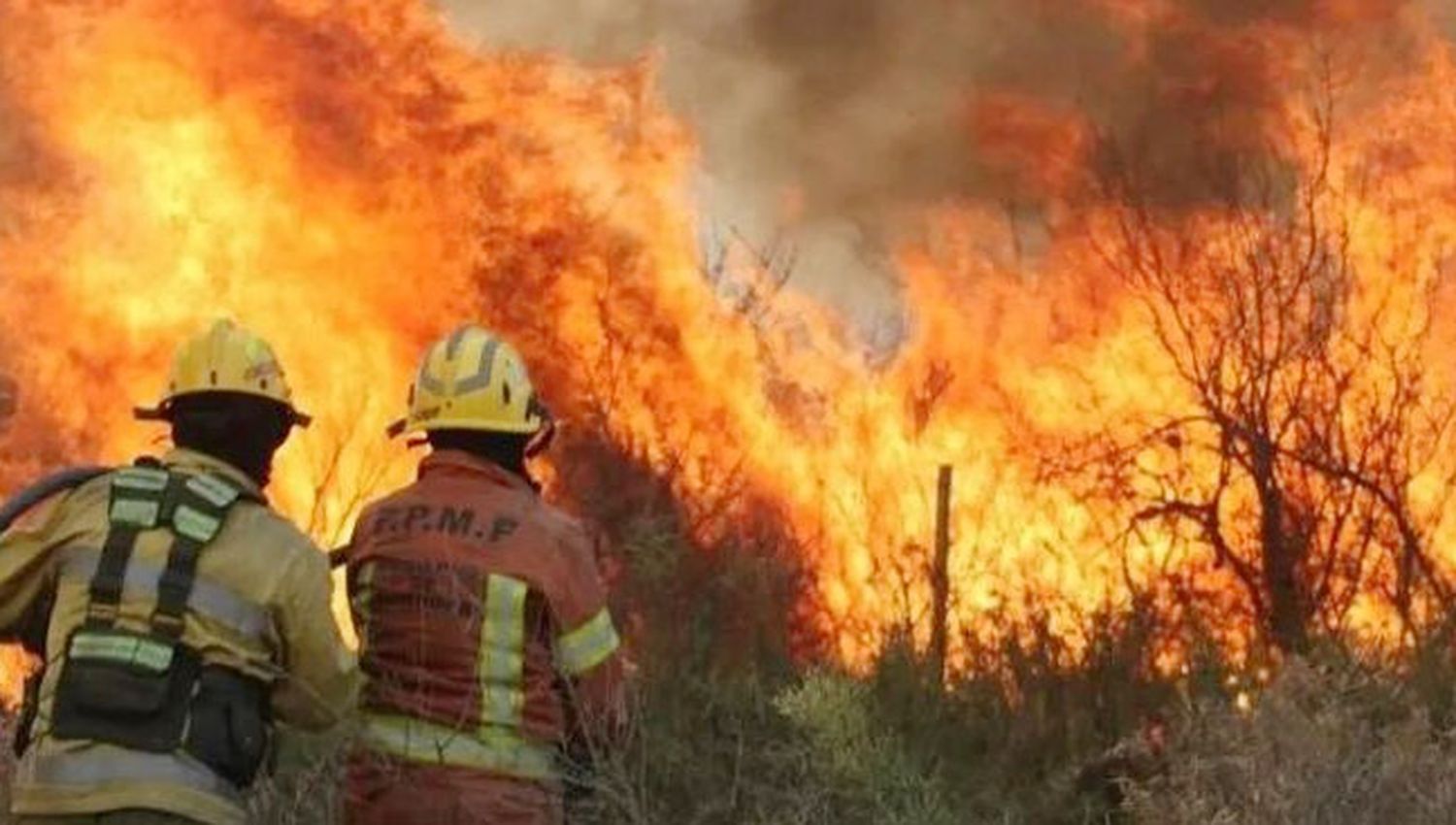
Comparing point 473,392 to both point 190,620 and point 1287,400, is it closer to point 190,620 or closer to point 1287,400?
point 190,620

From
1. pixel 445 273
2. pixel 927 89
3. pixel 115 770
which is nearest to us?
pixel 115 770

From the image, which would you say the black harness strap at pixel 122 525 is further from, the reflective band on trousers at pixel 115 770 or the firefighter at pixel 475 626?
the firefighter at pixel 475 626

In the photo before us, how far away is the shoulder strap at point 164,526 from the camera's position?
421 centimetres

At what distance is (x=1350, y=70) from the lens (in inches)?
450

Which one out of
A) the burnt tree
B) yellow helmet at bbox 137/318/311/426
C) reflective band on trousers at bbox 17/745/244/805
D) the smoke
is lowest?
reflective band on trousers at bbox 17/745/244/805

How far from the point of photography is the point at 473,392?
15.3 ft

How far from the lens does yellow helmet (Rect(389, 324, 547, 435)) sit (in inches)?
183

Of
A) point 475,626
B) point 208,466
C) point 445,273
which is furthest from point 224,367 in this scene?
point 445,273

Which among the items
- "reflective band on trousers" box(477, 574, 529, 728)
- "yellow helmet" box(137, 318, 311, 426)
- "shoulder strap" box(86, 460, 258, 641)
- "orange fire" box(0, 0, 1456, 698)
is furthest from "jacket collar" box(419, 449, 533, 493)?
"orange fire" box(0, 0, 1456, 698)

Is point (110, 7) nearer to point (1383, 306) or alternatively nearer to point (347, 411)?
point (347, 411)

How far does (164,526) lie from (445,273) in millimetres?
6928

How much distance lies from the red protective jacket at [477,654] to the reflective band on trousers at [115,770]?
47 centimetres

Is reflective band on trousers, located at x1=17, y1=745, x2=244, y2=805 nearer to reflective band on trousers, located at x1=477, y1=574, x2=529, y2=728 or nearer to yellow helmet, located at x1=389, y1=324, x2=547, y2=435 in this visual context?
reflective band on trousers, located at x1=477, y1=574, x2=529, y2=728

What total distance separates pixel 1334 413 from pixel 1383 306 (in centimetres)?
64
